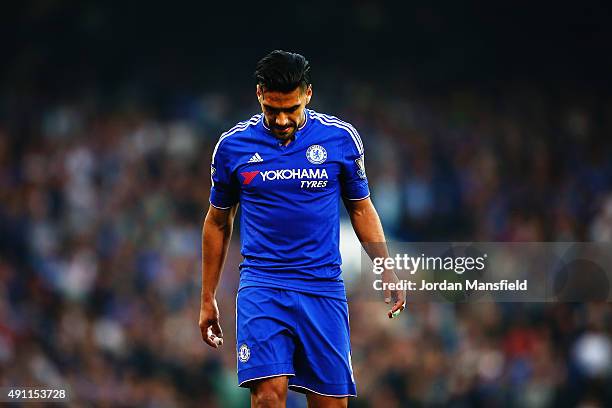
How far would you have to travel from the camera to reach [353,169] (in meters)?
5.33

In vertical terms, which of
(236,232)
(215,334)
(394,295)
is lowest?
(215,334)

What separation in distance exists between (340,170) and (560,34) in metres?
10.0

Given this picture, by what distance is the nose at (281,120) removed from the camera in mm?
5086

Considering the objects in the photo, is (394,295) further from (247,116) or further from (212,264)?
(247,116)

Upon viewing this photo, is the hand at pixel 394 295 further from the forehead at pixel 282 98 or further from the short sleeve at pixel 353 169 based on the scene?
the forehead at pixel 282 98

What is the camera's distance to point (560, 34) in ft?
47.8

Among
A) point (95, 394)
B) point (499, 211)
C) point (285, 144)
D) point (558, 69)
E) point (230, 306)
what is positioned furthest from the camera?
point (558, 69)

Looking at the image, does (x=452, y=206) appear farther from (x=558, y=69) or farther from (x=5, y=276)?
(x=5, y=276)

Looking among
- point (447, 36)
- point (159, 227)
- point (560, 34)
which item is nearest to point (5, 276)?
point (159, 227)

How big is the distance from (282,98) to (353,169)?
1.81 ft

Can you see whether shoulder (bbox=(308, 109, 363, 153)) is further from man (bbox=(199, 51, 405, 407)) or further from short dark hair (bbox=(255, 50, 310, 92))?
short dark hair (bbox=(255, 50, 310, 92))

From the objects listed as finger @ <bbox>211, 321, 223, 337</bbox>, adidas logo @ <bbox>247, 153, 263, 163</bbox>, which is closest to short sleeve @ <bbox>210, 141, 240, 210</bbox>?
adidas logo @ <bbox>247, 153, 263, 163</bbox>

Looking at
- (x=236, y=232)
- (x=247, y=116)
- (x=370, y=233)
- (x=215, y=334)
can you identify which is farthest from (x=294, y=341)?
(x=247, y=116)

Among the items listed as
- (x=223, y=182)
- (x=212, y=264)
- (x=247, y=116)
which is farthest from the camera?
(x=247, y=116)
